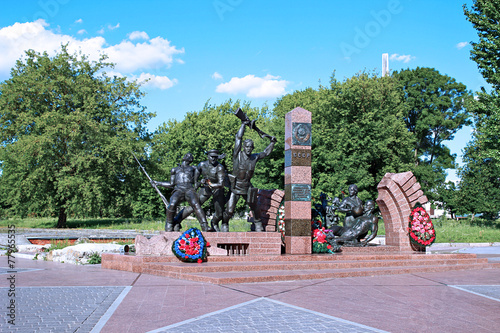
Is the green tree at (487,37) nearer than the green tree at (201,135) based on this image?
Yes

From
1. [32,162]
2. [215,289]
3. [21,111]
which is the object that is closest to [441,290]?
[215,289]

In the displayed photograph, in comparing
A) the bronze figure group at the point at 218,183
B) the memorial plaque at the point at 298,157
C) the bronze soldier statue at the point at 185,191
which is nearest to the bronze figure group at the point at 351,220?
the memorial plaque at the point at 298,157

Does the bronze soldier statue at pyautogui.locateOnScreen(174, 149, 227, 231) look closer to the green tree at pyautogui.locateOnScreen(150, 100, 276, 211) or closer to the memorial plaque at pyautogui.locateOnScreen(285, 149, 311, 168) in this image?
the memorial plaque at pyautogui.locateOnScreen(285, 149, 311, 168)

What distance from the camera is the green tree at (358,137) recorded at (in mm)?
31938

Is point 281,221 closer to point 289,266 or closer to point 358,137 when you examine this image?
point 289,266

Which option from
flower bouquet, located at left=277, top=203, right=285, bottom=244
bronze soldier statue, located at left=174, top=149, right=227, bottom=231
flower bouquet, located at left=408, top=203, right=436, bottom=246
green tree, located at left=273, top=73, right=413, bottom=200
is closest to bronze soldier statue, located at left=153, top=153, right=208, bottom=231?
bronze soldier statue, located at left=174, top=149, right=227, bottom=231

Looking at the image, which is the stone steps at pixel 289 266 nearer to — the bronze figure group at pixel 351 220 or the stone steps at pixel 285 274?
the stone steps at pixel 285 274

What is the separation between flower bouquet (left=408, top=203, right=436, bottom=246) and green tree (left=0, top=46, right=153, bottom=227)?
74.5 ft

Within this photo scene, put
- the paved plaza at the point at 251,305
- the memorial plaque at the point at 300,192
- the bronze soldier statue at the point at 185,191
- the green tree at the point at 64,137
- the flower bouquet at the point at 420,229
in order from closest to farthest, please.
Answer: the paved plaza at the point at 251,305 < the bronze soldier statue at the point at 185,191 < the memorial plaque at the point at 300,192 < the flower bouquet at the point at 420,229 < the green tree at the point at 64,137

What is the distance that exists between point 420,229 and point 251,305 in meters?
9.08

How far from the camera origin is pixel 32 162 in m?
31.8

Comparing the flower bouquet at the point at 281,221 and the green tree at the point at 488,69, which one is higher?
the green tree at the point at 488,69

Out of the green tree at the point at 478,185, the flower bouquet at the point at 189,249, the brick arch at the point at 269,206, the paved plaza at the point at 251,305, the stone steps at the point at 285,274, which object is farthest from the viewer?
the green tree at the point at 478,185

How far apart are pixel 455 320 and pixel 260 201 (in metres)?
7.89
